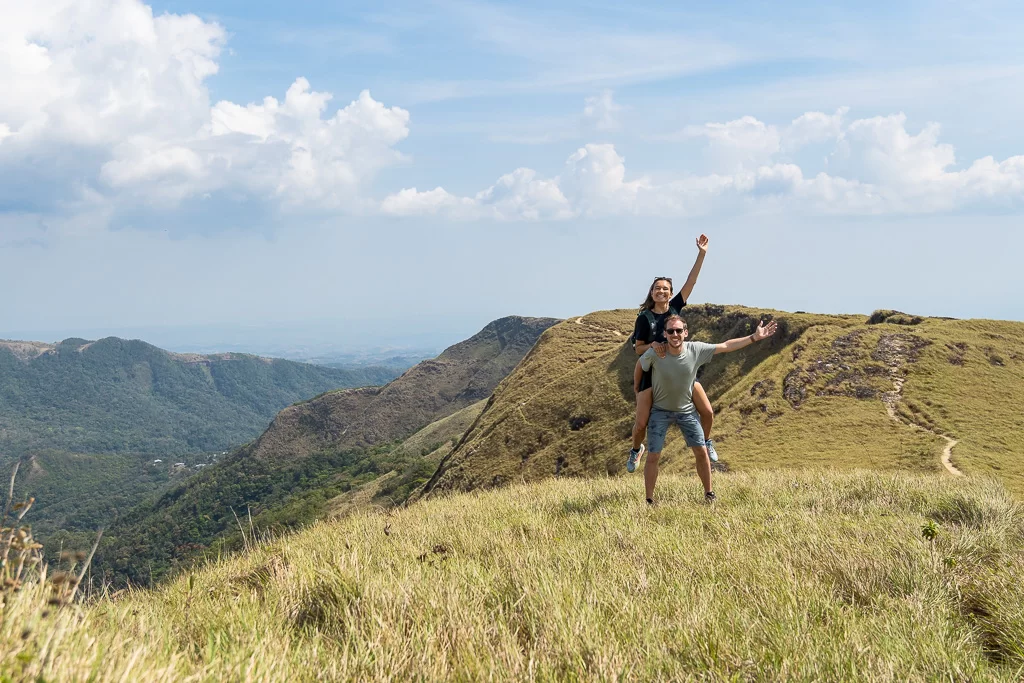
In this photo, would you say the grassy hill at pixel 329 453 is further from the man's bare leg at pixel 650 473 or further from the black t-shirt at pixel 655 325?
the man's bare leg at pixel 650 473

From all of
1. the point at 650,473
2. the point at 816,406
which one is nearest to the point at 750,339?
the point at 650,473

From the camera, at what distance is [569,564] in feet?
12.3

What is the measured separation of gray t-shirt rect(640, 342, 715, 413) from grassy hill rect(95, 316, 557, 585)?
229ft

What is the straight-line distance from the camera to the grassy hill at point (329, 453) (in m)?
102

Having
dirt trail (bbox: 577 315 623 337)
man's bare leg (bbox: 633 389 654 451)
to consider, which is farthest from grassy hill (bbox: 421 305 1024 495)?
dirt trail (bbox: 577 315 623 337)

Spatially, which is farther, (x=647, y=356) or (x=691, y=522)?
(x=647, y=356)

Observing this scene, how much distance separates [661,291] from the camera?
295 inches

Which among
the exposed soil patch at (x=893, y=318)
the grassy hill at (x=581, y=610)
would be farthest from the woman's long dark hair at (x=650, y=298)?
the exposed soil patch at (x=893, y=318)

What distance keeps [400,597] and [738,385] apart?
34.8m

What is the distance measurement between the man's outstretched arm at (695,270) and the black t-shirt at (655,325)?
0.07 meters

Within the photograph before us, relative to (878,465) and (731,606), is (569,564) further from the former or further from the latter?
(878,465)

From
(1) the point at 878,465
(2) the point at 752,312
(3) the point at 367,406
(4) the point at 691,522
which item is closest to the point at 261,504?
(3) the point at 367,406

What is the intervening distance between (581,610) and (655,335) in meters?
5.17

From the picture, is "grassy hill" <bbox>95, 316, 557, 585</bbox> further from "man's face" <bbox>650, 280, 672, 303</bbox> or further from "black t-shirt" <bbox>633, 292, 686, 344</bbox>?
"man's face" <bbox>650, 280, 672, 303</bbox>
